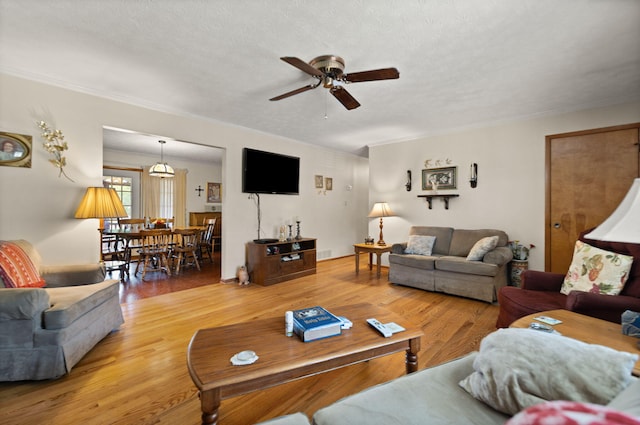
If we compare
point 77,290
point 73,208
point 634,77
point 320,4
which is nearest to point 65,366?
point 77,290

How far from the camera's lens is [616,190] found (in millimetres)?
3387

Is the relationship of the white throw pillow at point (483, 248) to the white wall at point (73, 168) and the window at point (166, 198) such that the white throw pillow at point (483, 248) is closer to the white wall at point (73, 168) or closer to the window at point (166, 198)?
the white wall at point (73, 168)

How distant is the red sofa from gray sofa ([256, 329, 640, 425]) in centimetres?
134

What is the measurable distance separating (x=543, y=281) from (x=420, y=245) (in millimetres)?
1900

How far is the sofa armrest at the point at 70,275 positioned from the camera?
98.8 inches

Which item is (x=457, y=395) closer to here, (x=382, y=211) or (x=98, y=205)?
(x=98, y=205)

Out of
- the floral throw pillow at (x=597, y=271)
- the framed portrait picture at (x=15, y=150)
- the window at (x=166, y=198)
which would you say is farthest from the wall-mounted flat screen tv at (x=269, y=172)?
the floral throw pillow at (x=597, y=271)

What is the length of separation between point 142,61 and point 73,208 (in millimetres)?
1777

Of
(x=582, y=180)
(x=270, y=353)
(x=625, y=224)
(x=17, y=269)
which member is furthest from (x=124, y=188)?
(x=582, y=180)

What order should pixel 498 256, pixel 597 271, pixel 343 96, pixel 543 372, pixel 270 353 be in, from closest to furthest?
pixel 543 372
pixel 270 353
pixel 597 271
pixel 343 96
pixel 498 256

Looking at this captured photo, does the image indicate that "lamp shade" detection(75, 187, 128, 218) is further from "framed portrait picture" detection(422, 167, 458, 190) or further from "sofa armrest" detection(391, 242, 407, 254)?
"framed portrait picture" detection(422, 167, 458, 190)

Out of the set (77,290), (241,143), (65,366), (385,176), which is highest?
(241,143)

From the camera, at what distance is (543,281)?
8.43 feet

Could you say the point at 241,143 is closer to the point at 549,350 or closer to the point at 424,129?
the point at 424,129
